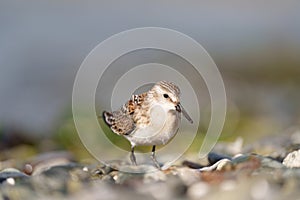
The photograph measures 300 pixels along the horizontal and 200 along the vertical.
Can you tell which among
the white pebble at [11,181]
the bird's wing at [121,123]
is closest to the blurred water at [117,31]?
the bird's wing at [121,123]

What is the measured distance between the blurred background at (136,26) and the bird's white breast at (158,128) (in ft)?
13.5

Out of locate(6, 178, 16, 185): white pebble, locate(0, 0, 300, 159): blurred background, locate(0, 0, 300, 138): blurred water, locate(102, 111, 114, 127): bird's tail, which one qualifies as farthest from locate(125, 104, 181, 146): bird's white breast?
locate(0, 0, 300, 138): blurred water

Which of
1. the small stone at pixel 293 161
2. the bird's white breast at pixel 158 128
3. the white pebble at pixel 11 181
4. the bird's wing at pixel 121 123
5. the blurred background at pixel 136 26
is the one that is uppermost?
the blurred background at pixel 136 26

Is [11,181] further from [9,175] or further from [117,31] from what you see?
[117,31]

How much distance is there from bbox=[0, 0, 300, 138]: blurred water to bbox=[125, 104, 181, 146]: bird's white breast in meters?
7.04

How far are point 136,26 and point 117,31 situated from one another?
471 mm

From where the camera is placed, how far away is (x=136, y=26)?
1731 cm

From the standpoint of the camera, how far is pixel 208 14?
19891 mm

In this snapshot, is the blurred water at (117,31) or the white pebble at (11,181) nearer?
the white pebble at (11,181)

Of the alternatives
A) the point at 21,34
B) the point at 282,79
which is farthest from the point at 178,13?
the point at 282,79

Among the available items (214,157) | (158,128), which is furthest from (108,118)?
(214,157)

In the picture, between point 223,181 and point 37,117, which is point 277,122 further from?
point 223,181

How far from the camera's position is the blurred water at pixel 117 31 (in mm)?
13891

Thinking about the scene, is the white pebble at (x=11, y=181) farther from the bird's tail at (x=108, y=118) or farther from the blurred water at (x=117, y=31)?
the blurred water at (x=117, y=31)
